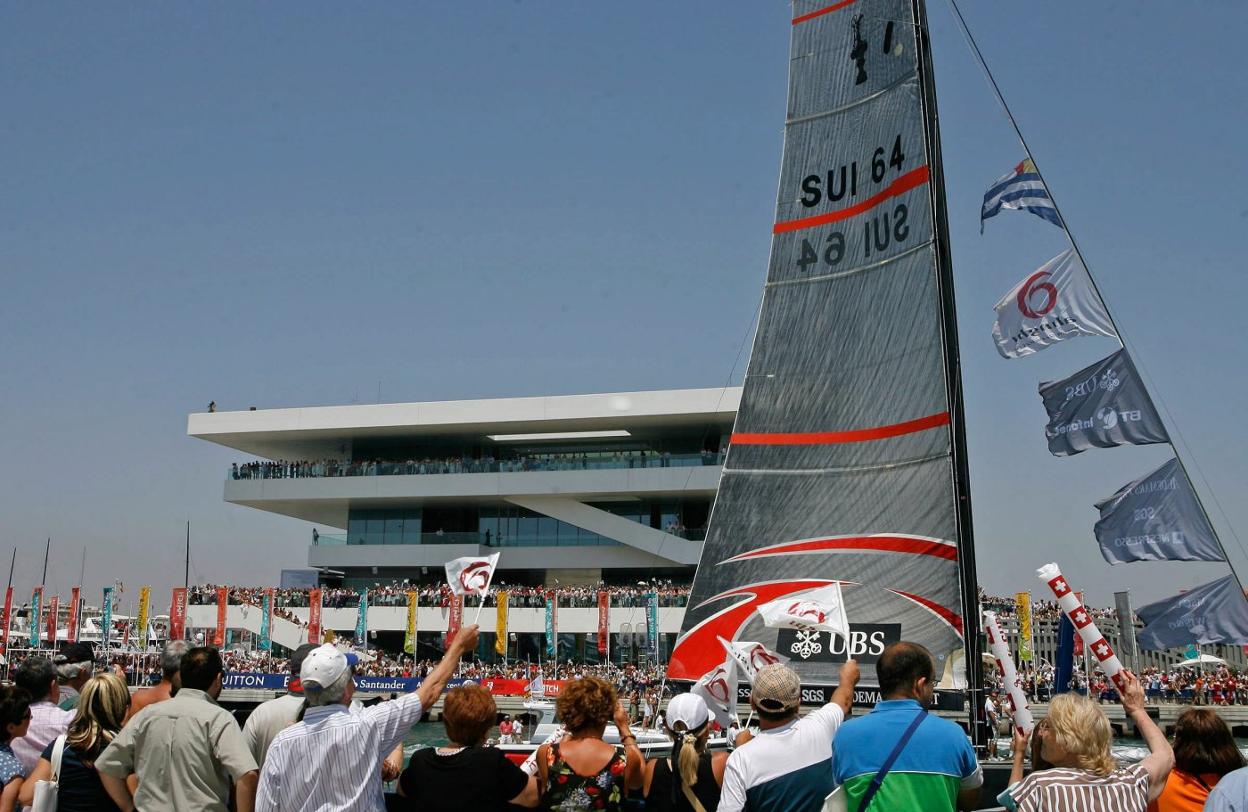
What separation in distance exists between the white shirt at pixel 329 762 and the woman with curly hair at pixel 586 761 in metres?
0.64

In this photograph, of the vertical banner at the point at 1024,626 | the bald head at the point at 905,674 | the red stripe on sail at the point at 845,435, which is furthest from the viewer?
the vertical banner at the point at 1024,626

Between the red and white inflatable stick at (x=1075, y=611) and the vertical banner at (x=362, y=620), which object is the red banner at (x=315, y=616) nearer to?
the vertical banner at (x=362, y=620)

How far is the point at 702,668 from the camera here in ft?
41.2

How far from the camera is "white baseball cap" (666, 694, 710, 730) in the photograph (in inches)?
209

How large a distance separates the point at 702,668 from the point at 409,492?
120 feet

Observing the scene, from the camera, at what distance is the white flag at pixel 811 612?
363 inches

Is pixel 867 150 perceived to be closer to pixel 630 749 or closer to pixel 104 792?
pixel 630 749

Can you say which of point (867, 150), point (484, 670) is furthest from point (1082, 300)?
point (484, 670)

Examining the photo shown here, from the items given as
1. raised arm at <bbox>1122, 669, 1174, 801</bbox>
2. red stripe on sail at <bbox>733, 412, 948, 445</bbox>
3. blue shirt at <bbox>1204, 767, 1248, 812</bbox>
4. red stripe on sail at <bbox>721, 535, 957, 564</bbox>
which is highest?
red stripe on sail at <bbox>733, 412, 948, 445</bbox>

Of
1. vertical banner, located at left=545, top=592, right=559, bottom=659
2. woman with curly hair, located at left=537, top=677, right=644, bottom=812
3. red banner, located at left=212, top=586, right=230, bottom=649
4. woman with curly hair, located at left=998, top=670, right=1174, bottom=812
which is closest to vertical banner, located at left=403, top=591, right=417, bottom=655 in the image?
vertical banner, located at left=545, top=592, right=559, bottom=659

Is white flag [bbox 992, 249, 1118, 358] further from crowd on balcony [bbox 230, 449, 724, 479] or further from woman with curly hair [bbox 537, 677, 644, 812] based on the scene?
crowd on balcony [bbox 230, 449, 724, 479]

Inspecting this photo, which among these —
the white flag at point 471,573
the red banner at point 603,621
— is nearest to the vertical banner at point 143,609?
the red banner at point 603,621

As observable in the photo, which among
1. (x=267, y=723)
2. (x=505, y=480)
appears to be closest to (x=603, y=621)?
(x=505, y=480)

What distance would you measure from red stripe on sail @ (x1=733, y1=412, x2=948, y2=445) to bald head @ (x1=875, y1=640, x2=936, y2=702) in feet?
25.3
